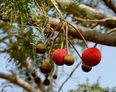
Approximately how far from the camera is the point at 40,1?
1164 millimetres

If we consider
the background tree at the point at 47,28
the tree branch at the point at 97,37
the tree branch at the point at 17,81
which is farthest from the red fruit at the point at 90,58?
the tree branch at the point at 17,81

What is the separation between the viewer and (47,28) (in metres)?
0.97

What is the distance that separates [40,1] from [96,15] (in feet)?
5.67

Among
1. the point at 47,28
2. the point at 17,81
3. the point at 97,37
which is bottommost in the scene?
the point at 17,81

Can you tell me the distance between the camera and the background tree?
38.3 inches

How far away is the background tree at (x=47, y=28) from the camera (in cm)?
97

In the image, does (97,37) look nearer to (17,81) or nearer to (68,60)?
(68,60)

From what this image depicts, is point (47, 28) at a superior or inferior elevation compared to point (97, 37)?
superior

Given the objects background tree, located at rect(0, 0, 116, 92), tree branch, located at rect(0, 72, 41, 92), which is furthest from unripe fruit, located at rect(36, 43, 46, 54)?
tree branch, located at rect(0, 72, 41, 92)

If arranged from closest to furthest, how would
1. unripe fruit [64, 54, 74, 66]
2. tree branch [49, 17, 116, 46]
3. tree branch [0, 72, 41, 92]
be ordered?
unripe fruit [64, 54, 74, 66] < tree branch [49, 17, 116, 46] < tree branch [0, 72, 41, 92]

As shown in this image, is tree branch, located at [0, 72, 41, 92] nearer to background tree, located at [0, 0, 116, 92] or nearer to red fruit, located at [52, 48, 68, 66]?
background tree, located at [0, 0, 116, 92]

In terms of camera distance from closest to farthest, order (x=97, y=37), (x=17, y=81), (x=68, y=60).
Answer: (x=68, y=60)
(x=97, y=37)
(x=17, y=81)

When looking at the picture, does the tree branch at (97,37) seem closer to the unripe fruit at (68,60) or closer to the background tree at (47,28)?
the background tree at (47,28)

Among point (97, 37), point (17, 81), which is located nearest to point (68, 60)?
point (97, 37)
